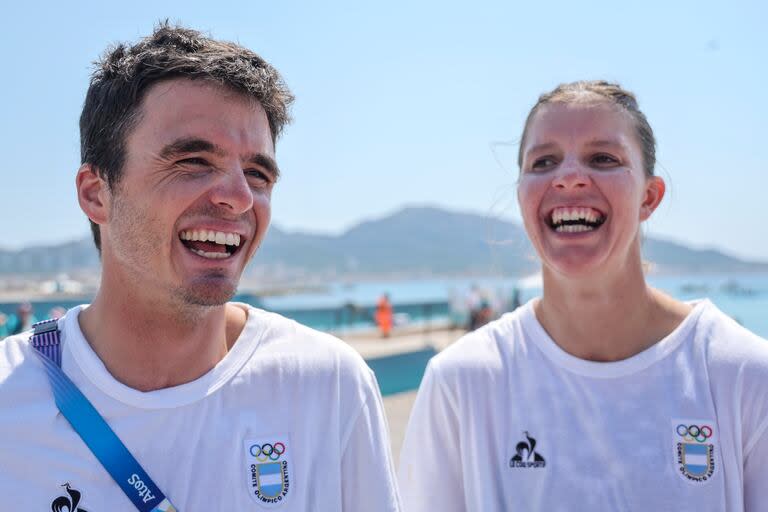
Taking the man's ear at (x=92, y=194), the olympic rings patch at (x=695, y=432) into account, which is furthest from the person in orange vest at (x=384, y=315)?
the man's ear at (x=92, y=194)

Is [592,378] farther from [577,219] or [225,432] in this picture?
[225,432]

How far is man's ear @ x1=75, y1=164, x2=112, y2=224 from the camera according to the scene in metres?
2.36

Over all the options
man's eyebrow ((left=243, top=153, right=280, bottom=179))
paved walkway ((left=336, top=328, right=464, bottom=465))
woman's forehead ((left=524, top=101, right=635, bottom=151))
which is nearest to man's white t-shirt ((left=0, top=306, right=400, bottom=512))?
man's eyebrow ((left=243, top=153, right=280, bottom=179))

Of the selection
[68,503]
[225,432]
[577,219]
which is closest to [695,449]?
[577,219]

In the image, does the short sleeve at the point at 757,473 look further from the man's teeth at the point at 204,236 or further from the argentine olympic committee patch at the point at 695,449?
the man's teeth at the point at 204,236

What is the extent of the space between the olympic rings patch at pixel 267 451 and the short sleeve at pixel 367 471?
22cm

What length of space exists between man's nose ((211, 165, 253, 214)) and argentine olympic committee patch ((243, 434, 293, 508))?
0.75 m

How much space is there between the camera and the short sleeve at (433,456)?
2.69m

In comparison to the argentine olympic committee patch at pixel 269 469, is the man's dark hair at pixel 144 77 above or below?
above

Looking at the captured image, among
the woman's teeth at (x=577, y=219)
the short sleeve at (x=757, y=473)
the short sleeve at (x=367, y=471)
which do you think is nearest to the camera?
the short sleeve at (x=367, y=471)

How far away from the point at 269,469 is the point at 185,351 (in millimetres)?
488

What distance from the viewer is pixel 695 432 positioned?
244 cm

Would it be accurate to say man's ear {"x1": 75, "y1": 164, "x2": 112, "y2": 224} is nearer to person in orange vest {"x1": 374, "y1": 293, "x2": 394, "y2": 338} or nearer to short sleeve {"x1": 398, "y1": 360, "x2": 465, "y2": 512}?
short sleeve {"x1": 398, "y1": 360, "x2": 465, "y2": 512}

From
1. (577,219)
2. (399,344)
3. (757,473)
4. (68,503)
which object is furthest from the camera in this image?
(399,344)
